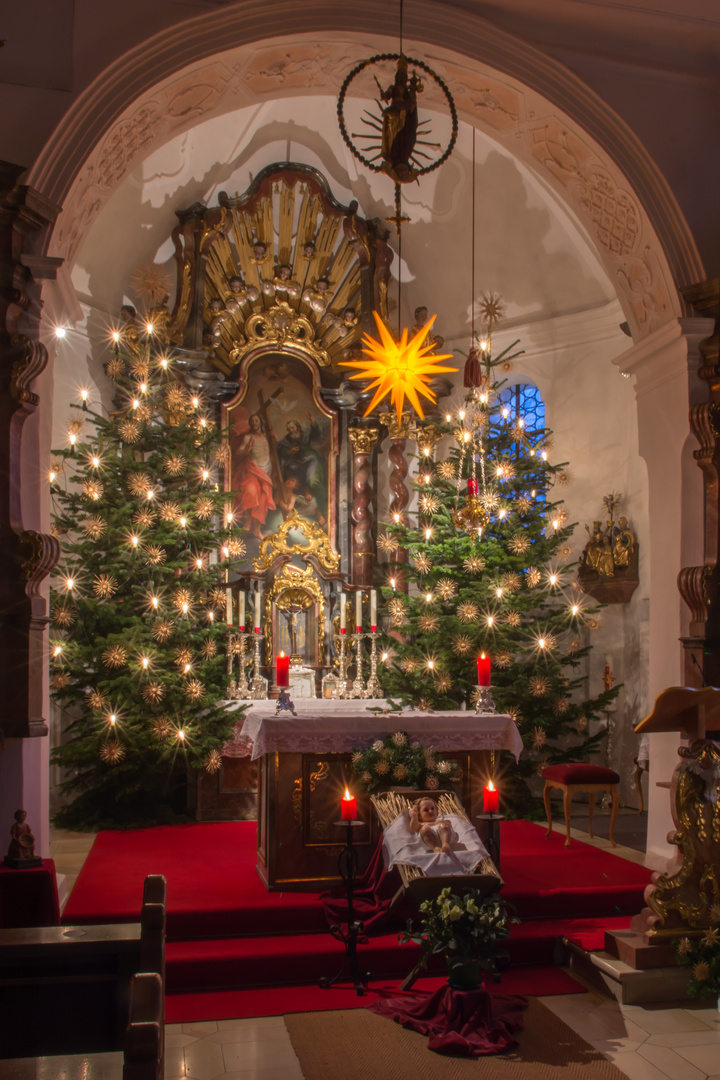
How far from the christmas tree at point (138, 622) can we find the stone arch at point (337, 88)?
3.06 m

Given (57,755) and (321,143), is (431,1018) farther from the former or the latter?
(321,143)

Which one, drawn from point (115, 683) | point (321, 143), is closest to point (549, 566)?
point (115, 683)

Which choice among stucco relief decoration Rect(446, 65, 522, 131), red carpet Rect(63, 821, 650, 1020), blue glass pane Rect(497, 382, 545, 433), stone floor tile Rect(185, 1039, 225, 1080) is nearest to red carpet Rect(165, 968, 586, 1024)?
red carpet Rect(63, 821, 650, 1020)

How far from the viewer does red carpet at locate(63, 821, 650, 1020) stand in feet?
18.1

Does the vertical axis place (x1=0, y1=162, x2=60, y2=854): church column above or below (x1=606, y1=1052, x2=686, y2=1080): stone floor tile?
above

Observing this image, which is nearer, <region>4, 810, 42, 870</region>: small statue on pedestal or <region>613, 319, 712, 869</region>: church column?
<region>4, 810, 42, 870</region>: small statue on pedestal

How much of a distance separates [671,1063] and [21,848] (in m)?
3.54

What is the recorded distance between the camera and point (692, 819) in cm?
549

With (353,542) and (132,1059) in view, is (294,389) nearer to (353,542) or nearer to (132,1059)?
(353,542)

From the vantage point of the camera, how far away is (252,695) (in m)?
10.2

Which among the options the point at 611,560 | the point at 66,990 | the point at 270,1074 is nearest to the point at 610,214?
the point at 611,560

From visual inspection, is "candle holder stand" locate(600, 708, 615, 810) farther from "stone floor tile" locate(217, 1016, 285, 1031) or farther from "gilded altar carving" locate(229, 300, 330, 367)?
"stone floor tile" locate(217, 1016, 285, 1031)

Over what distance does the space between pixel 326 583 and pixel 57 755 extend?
371cm

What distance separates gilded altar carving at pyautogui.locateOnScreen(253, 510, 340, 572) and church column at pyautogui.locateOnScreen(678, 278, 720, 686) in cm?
519
